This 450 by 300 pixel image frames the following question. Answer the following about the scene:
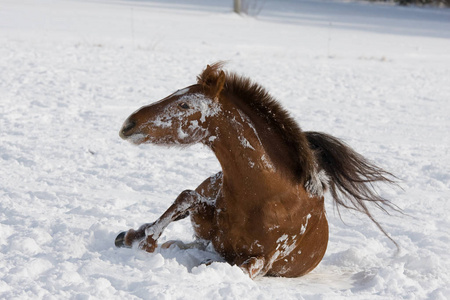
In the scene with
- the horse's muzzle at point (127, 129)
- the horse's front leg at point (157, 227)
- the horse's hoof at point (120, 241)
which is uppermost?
the horse's muzzle at point (127, 129)

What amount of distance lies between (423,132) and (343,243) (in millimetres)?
3923

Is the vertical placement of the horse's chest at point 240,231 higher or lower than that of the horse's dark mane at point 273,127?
lower

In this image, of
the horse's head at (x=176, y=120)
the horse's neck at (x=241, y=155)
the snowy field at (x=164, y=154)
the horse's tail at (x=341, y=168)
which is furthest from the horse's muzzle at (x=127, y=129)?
the horse's tail at (x=341, y=168)

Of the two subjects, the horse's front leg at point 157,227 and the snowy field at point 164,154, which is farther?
the horse's front leg at point 157,227

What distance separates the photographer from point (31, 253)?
3.28m

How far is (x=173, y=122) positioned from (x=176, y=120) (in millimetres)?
18

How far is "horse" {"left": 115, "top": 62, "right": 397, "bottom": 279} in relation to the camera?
10.5 feet

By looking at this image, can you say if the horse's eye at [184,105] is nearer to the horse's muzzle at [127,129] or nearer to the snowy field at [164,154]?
the horse's muzzle at [127,129]

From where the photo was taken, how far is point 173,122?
3172 mm

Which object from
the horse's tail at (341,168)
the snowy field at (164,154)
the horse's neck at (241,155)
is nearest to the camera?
the snowy field at (164,154)

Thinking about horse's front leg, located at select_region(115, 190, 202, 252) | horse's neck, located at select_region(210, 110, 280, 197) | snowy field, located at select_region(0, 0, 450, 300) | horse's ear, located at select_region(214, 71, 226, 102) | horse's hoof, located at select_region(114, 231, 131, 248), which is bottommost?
snowy field, located at select_region(0, 0, 450, 300)

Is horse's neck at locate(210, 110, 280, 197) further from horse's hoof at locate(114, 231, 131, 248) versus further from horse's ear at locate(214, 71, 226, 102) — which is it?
horse's hoof at locate(114, 231, 131, 248)

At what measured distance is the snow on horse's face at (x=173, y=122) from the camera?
124 inches

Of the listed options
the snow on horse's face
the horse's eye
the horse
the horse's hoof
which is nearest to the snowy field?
the horse's hoof
